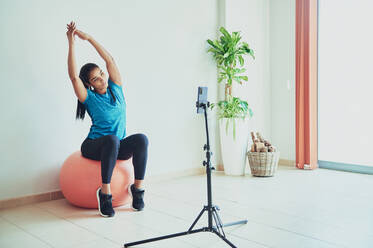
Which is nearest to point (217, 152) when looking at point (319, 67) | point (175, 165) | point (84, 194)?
point (175, 165)

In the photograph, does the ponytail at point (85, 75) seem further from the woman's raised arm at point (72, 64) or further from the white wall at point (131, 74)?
the white wall at point (131, 74)

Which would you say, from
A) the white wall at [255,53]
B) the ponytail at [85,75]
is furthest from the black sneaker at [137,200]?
the white wall at [255,53]

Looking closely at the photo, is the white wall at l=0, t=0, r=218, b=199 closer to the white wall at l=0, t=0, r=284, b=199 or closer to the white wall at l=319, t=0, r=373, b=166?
the white wall at l=0, t=0, r=284, b=199

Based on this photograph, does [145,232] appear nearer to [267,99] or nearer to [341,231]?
[341,231]

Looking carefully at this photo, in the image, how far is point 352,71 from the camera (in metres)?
3.96

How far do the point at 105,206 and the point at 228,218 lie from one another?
83 cm

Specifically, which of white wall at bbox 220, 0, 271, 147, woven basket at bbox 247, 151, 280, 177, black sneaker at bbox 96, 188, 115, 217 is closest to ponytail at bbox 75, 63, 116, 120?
black sneaker at bbox 96, 188, 115, 217

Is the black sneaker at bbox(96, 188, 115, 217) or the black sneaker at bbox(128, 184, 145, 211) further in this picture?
the black sneaker at bbox(128, 184, 145, 211)

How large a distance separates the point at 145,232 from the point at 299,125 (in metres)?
2.62

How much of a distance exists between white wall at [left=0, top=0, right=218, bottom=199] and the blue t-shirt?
42 cm

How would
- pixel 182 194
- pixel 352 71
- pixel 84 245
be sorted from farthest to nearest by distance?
pixel 352 71, pixel 182 194, pixel 84 245

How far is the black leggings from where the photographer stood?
2447 mm

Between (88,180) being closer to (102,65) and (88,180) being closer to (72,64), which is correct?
(72,64)

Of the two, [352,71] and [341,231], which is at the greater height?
[352,71]
